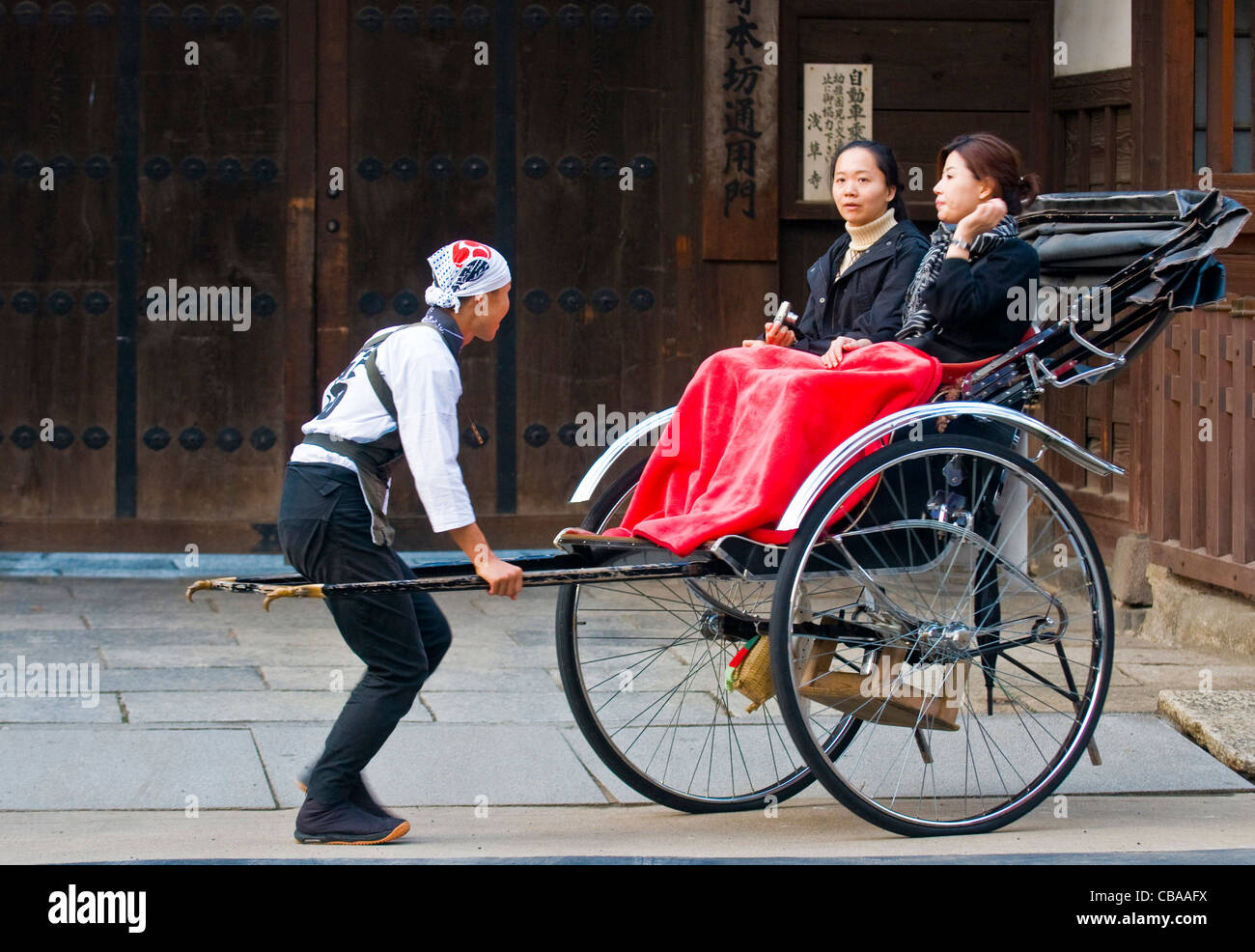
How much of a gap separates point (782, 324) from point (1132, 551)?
3.12m

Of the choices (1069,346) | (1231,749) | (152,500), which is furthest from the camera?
(152,500)

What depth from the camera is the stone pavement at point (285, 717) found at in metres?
4.72

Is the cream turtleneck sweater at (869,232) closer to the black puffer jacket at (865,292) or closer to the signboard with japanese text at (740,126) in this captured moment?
the black puffer jacket at (865,292)

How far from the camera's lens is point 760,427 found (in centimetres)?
414

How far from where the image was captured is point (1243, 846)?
417 centimetres

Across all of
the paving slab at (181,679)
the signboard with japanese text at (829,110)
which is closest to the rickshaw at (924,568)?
the paving slab at (181,679)

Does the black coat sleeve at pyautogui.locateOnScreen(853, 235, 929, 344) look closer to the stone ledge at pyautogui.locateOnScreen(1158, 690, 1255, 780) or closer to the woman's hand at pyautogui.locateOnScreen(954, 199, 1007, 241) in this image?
the woman's hand at pyautogui.locateOnScreen(954, 199, 1007, 241)

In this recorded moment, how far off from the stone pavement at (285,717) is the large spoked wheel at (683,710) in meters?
0.17

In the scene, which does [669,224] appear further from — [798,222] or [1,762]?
[1,762]

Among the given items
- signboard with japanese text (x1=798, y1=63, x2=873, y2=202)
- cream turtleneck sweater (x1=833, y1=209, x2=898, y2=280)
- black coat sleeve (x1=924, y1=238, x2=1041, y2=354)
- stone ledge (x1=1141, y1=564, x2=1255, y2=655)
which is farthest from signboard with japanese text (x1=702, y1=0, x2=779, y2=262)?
black coat sleeve (x1=924, y1=238, x2=1041, y2=354)

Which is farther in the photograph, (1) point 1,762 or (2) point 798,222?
(2) point 798,222

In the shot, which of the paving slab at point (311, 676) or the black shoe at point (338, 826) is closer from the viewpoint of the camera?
the black shoe at point (338, 826)

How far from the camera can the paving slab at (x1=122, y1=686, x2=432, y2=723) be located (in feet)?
17.5

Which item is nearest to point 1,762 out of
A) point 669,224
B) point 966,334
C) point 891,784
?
point 891,784
